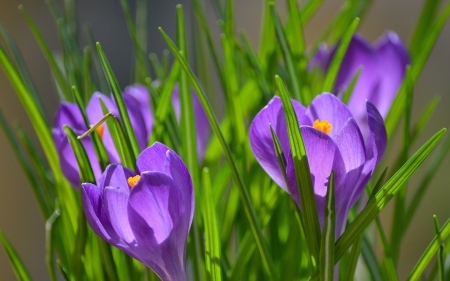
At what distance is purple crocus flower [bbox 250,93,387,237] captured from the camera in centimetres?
22

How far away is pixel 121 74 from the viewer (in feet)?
3.35

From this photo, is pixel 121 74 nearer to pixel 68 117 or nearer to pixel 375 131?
pixel 68 117

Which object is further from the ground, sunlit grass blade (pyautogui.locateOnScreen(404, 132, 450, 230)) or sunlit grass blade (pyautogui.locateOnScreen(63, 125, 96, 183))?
sunlit grass blade (pyautogui.locateOnScreen(63, 125, 96, 183))

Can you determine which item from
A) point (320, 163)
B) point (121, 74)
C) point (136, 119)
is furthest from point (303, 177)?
point (121, 74)

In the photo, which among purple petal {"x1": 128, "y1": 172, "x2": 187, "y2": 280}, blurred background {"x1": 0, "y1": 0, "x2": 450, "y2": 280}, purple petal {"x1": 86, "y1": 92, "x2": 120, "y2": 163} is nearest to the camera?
purple petal {"x1": 128, "y1": 172, "x2": 187, "y2": 280}

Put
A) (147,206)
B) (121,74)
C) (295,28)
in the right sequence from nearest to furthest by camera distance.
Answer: (147,206)
(295,28)
(121,74)

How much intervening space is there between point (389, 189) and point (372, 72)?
15 centimetres

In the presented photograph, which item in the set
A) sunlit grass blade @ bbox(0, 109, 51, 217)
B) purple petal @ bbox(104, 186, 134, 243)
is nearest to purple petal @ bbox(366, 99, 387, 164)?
purple petal @ bbox(104, 186, 134, 243)

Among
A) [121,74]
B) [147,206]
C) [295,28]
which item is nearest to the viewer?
[147,206]

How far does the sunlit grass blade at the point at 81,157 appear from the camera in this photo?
0.24 meters

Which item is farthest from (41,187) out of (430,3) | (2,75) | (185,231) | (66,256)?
(2,75)

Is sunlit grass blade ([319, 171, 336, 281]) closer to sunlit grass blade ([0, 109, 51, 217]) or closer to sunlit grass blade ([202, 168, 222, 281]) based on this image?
sunlit grass blade ([202, 168, 222, 281])

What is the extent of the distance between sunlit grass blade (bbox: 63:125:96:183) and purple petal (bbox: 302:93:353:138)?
4.1 inches

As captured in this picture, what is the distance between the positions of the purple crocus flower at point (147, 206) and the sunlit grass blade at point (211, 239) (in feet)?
0.08
